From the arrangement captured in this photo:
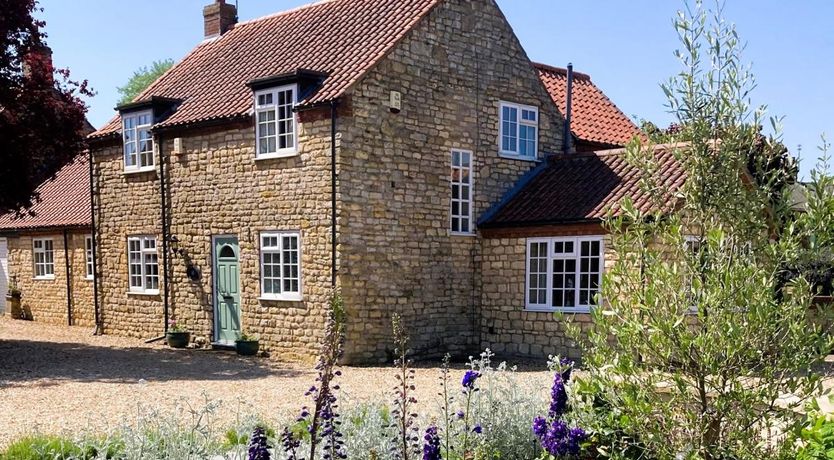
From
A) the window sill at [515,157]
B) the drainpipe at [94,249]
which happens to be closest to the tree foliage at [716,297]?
the window sill at [515,157]

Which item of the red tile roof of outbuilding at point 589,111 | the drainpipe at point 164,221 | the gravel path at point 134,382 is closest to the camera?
the gravel path at point 134,382

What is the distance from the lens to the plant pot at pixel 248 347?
50.4ft

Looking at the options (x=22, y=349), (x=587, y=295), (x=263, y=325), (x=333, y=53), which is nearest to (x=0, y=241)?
(x=22, y=349)

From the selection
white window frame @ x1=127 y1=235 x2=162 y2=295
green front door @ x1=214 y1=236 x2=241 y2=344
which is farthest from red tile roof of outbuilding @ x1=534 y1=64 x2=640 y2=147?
white window frame @ x1=127 y1=235 x2=162 y2=295

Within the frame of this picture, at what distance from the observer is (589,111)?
21.0 m

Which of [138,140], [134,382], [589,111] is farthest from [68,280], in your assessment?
[589,111]

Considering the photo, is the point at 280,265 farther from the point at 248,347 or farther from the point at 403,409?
the point at 403,409

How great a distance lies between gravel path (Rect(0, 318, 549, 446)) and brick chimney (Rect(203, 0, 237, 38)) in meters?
9.06

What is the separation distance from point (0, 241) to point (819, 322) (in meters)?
27.4

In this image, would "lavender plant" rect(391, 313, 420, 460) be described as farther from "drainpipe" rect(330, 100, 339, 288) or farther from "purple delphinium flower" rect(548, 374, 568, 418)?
"drainpipe" rect(330, 100, 339, 288)

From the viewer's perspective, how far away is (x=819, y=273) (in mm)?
4496

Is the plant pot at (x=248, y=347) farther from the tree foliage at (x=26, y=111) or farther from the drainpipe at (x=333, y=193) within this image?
the tree foliage at (x=26, y=111)

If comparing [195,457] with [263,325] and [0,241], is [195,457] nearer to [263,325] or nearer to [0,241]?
[263,325]

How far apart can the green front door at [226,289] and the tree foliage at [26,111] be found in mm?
3851
